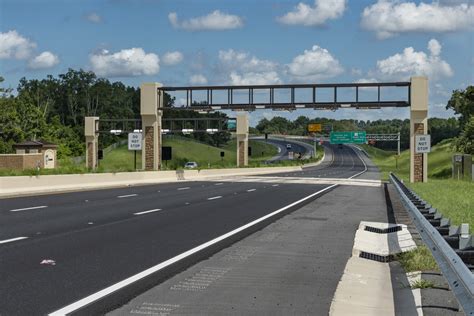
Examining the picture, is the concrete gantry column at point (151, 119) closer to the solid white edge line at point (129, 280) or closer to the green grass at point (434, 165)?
the green grass at point (434, 165)

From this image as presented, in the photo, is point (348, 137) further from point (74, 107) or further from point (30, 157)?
point (30, 157)

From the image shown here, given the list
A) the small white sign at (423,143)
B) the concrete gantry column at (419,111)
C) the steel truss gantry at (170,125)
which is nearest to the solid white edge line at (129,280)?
the small white sign at (423,143)

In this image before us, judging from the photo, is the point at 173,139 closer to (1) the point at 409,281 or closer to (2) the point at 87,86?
(2) the point at 87,86

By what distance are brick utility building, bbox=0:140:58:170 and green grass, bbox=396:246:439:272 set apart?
44458 millimetres

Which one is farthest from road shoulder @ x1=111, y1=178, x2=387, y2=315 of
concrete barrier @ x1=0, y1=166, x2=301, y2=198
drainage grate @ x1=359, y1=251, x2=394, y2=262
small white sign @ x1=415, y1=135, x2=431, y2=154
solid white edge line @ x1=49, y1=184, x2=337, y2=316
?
small white sign @ x1=415, y1=135, x2=431, y2=154

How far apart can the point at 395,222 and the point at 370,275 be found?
8000 millimetres

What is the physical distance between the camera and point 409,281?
29.0ft

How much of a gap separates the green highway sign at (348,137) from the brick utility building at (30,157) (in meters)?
71.3

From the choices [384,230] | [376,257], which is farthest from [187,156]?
[376,257]

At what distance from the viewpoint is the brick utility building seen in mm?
54406

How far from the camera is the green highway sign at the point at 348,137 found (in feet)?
415

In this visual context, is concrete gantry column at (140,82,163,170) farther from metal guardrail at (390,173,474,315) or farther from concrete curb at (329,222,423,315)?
metal guardrail at (390,173,474,315)

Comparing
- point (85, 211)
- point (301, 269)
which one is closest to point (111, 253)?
point (301, 269)

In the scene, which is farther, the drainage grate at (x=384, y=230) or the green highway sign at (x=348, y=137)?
the green highway sign at (x=348, y=137)
